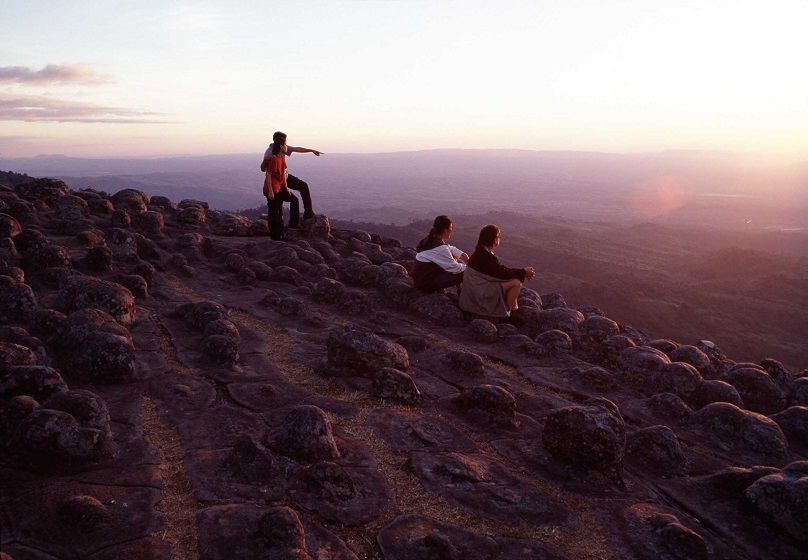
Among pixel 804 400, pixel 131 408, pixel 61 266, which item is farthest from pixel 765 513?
pixel 61 266

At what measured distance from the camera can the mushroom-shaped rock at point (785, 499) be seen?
4730mm

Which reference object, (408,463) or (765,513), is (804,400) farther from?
(408,463)

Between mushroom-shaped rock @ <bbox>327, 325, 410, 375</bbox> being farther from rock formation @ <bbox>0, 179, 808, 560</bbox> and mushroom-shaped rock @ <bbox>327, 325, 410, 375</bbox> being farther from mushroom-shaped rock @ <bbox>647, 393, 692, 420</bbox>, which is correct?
mushroom-shaped rock @ <bbox>647, 393, 692, 420</bbox>

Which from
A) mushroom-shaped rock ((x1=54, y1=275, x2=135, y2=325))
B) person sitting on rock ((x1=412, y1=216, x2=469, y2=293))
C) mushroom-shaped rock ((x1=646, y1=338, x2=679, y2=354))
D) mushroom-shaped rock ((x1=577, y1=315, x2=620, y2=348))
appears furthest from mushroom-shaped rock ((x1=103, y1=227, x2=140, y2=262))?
mushroom-shaped rock ((x1=646, y1=338, x2=679, y2=354))

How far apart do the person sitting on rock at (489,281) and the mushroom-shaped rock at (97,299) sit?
17.5ft

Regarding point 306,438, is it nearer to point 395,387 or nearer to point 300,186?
point 395,387

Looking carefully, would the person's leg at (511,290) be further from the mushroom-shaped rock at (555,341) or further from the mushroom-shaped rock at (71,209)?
the mushroom-shaped rock at (71,209)

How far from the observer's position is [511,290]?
9.71m

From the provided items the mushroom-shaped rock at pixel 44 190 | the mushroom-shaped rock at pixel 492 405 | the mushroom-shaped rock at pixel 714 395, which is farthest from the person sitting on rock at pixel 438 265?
the mushroom-shaped rock at pixel 44 190

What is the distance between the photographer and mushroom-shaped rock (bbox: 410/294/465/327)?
9962 millimetres

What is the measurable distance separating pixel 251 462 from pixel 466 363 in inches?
144

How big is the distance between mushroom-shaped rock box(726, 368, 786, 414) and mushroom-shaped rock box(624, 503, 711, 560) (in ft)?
14.3

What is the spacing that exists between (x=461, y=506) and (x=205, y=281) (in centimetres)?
809

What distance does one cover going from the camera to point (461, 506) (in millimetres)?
4887
